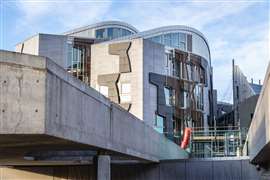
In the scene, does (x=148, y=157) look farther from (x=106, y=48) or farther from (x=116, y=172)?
(x=106, y=48)

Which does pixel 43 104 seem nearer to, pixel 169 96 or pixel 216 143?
pixel 216 143

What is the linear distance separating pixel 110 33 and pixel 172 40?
13.1 meters

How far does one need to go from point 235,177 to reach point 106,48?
39.6m

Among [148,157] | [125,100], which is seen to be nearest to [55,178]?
[148,157]

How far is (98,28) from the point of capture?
296 feet

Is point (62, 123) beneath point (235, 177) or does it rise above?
above

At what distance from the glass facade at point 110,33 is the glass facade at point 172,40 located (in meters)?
11.1

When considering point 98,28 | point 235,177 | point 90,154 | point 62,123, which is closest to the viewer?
point 62,123

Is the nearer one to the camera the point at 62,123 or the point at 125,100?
the point at 62,123

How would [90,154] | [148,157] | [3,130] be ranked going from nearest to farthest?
[3,130], [90,154], [148,157]

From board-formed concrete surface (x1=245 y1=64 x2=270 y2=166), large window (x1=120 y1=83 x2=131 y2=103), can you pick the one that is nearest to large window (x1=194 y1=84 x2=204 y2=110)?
large window (x1=120 y1=83 x2=131 y2=103)

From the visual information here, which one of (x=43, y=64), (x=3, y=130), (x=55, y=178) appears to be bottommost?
(x=55, y=178)

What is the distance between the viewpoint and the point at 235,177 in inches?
1261

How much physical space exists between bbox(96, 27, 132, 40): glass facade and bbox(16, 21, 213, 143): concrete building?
1467cm
